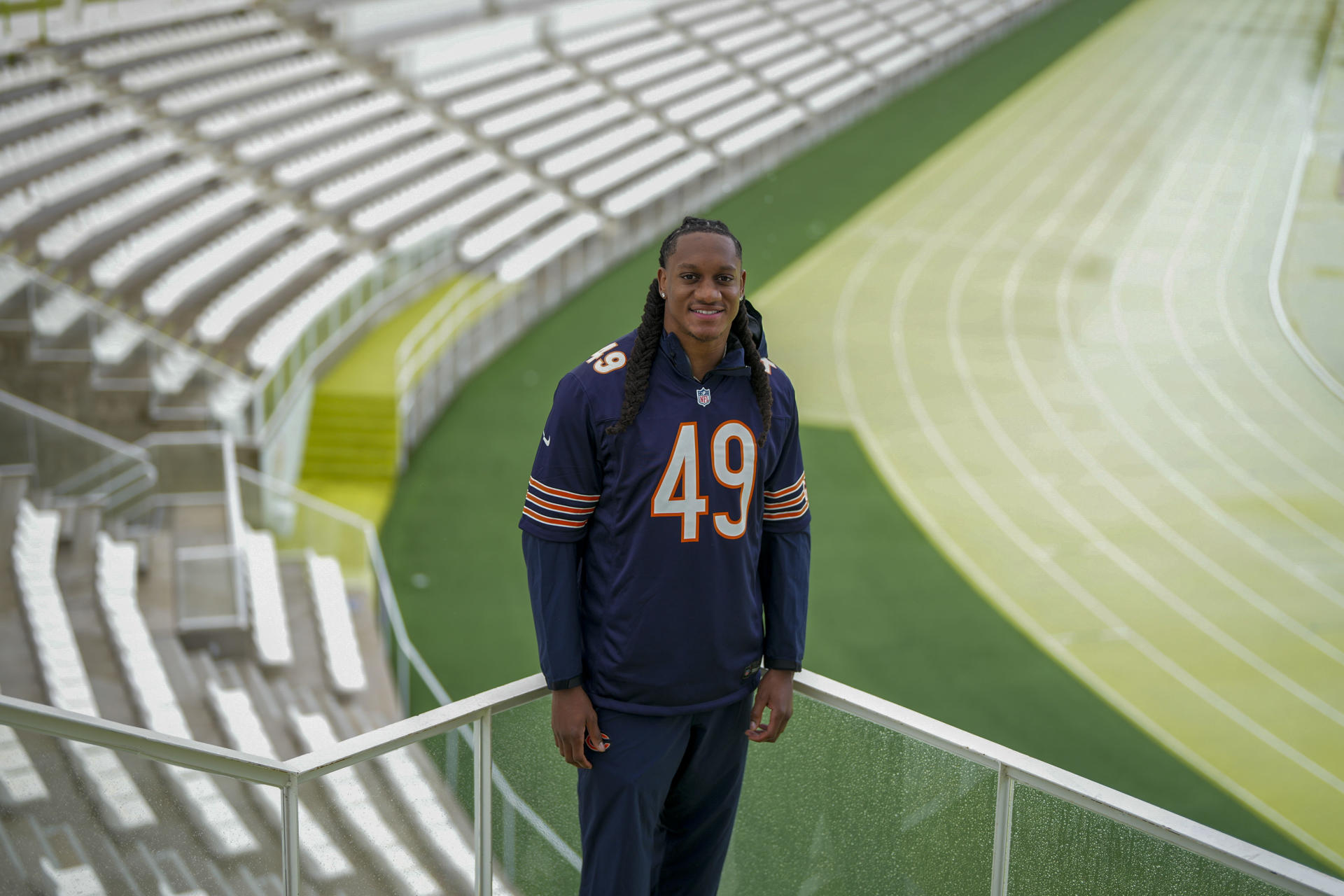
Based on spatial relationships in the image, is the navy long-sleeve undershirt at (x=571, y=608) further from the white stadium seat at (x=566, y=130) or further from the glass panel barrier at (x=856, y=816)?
the white stadium seat at (x=566, y=130)

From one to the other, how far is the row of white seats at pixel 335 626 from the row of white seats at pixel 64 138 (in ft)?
18.9

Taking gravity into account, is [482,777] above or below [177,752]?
below

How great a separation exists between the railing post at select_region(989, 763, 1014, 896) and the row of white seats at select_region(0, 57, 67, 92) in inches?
505

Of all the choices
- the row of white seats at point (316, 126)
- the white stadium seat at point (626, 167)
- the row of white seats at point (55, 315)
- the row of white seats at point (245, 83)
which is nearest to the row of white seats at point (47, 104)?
the row of white seats at point (245, 83)

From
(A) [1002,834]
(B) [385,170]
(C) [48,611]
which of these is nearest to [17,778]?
(A) [1002,834]

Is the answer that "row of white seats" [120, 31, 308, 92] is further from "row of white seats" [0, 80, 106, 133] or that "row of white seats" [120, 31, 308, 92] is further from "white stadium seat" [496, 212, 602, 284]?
"white stadium seat" [496, 212, 602, 284]

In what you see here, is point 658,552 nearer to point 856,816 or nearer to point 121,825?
point 856,816

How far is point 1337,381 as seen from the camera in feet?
47.9

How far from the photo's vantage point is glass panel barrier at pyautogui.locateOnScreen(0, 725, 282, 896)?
172 cm

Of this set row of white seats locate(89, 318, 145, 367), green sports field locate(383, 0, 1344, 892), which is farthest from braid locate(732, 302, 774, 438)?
row of white seats locate(89, 318, 145, 367)

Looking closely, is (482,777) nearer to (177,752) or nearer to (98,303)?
(177,752)

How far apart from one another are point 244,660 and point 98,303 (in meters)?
4.53

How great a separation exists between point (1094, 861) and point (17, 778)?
4.75 ft

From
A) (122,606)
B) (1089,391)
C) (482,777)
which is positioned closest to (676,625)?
(482,777)
